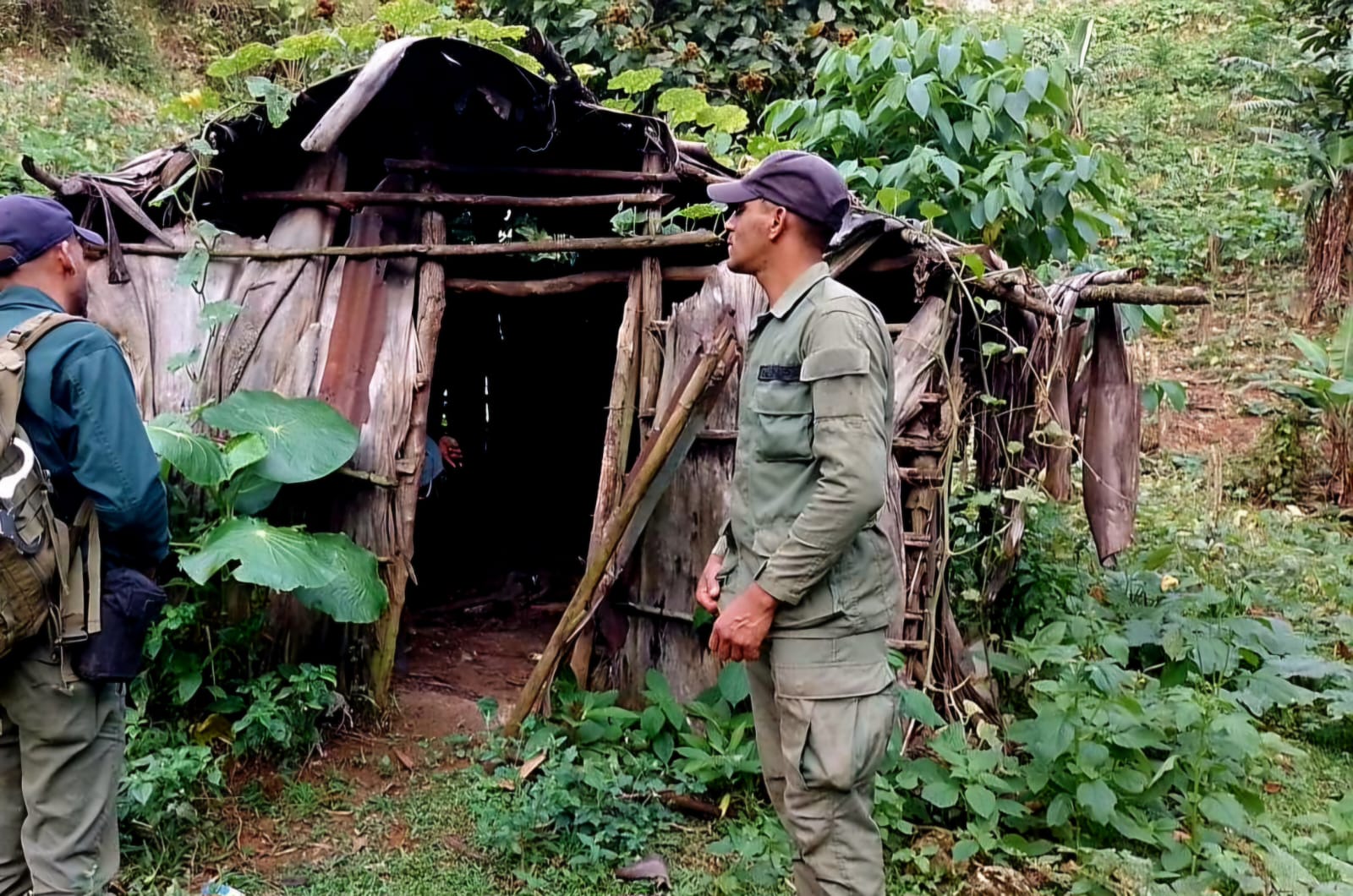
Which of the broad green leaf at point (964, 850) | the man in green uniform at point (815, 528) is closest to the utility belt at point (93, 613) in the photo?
the man in green uniform at point (815, 528)

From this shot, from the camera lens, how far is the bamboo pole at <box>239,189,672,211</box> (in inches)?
185

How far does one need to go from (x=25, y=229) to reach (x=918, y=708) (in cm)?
334

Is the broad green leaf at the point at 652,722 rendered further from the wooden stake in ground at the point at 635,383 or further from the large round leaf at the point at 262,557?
the large round leaf at the point at 262,557

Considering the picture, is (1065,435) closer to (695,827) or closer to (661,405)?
(661,405)

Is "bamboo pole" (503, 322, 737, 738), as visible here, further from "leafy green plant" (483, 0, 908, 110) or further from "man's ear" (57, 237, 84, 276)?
"leafy green plant" (483, 0, 908, 110)

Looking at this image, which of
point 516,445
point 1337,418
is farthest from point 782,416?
point 1337,418

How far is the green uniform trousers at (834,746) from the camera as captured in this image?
2.47 meters

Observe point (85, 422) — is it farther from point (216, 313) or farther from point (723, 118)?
point (723, 118)

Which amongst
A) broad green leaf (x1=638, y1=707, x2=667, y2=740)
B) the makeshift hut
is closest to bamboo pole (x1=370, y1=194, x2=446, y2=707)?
the makeshift hut

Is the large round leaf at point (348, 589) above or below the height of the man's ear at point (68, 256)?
below

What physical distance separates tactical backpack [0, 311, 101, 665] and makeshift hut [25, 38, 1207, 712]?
1773 mm

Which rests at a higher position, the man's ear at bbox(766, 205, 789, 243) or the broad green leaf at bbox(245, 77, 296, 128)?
the broad green leaf at bbox(245, 77, 296, 128)

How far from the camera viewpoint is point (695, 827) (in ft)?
12.7

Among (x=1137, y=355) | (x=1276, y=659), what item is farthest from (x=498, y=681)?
(x=1137, y=355)
